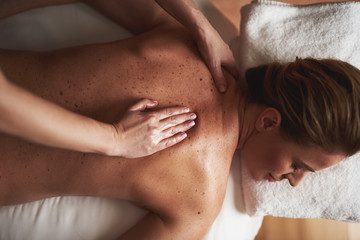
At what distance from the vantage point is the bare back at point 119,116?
3.12 feet

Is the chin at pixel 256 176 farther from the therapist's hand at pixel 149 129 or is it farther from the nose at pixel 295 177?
the therapist's hand at pixel 149 129

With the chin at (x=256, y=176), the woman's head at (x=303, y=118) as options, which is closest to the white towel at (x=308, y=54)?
the chin at (x=256, y=176)

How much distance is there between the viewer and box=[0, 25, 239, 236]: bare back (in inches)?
37.5

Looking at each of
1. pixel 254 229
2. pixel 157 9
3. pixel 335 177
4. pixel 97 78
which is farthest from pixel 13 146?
pixel 335 177

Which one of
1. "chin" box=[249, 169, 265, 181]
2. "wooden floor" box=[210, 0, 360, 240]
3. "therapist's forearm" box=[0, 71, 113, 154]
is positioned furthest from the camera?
"wooden floor" box=[210, 0, 360, 240]

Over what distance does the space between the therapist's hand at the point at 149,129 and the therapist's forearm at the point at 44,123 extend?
0.07 m

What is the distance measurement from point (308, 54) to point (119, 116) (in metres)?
0.76

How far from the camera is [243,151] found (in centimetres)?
123

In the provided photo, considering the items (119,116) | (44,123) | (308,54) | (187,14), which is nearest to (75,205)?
(119,116)

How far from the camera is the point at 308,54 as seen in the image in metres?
1.21

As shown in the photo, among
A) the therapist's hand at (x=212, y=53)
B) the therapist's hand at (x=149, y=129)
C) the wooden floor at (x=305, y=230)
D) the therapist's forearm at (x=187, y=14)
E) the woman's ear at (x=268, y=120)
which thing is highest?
the therapist's forearm at (x=187, y=14)

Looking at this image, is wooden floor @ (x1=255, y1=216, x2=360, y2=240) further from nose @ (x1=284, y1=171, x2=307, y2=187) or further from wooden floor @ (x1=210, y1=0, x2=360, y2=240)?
nose @ (x1=284, y1=171, x2=307, y2=187)

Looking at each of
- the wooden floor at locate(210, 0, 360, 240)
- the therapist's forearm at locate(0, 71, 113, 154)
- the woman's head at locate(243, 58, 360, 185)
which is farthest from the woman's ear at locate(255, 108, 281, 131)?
the wooden floor at locate(210, 0, 360, 240)

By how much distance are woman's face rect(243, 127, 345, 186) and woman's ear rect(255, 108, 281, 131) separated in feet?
0.04
